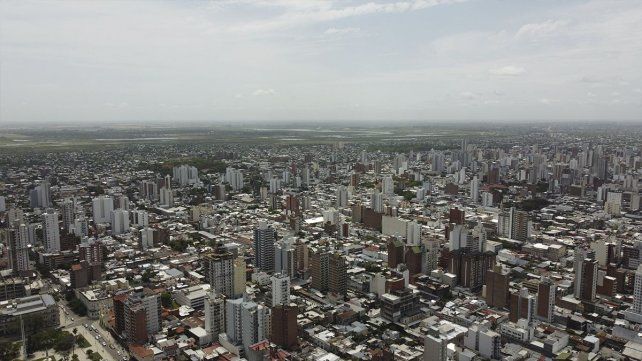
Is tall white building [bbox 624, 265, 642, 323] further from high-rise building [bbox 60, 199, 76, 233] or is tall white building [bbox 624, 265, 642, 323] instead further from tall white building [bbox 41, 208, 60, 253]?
high-rise building [bbox 60, 199, 76, 233]

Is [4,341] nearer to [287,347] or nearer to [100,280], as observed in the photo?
[100,280]

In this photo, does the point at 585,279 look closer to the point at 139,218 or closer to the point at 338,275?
the point at 338,275

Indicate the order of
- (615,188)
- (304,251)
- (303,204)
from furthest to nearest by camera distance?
(615,188)
(303,204)
(304,251)

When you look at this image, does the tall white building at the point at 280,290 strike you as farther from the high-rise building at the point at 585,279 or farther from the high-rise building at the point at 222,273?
the high-rise building at the point at 585,279

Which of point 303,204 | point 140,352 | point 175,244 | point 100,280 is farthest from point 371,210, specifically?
point 140,352

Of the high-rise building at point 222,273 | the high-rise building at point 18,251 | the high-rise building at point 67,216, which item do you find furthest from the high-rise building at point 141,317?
the high-rise building at point 67,216

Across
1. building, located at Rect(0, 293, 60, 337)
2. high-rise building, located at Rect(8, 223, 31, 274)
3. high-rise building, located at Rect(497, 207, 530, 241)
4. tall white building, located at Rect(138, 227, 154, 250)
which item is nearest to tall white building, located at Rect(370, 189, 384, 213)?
high-rise building, located at Rect(497, 207, 530, 241)

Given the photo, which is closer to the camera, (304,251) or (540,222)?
(304,251)
